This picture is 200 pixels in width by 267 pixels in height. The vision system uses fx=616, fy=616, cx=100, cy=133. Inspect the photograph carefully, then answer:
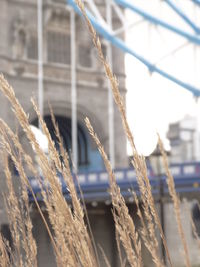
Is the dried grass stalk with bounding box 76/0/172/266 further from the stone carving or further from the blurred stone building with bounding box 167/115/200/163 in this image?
the blurred stone building with bounding box 167/115/200/163

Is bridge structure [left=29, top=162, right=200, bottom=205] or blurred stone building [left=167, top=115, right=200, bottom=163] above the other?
blurred stone building [left=167, top=115, right=200, bottom=163]

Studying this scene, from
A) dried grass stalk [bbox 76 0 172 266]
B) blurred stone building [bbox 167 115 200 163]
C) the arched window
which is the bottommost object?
dried grass stalk [bbox 76 0 172 266]

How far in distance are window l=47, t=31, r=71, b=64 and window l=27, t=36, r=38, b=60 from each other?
23.1 inches

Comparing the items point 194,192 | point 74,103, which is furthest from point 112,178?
point 74,103

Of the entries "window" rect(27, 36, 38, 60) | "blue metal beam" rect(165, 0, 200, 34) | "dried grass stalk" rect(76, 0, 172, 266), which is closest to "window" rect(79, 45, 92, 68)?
"window" rect(27, 36, 38, 60)

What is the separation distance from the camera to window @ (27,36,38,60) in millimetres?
24462

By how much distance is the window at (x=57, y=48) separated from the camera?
2511 centimetres

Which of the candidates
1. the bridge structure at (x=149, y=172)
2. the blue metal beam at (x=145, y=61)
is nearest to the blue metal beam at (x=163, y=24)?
the blue metal beam at (x=145, y=61)

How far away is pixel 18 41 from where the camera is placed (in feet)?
78.9

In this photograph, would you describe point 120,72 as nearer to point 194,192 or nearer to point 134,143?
point 194,192

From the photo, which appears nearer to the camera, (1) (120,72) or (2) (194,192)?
(2) (194,192)

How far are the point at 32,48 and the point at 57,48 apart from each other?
1.15 meters

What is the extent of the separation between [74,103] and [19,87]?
2.19 m

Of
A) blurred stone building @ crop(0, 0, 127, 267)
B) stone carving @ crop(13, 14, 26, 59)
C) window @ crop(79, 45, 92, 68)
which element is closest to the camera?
blurred stone building @ crop(0, 0, 127, 267)
